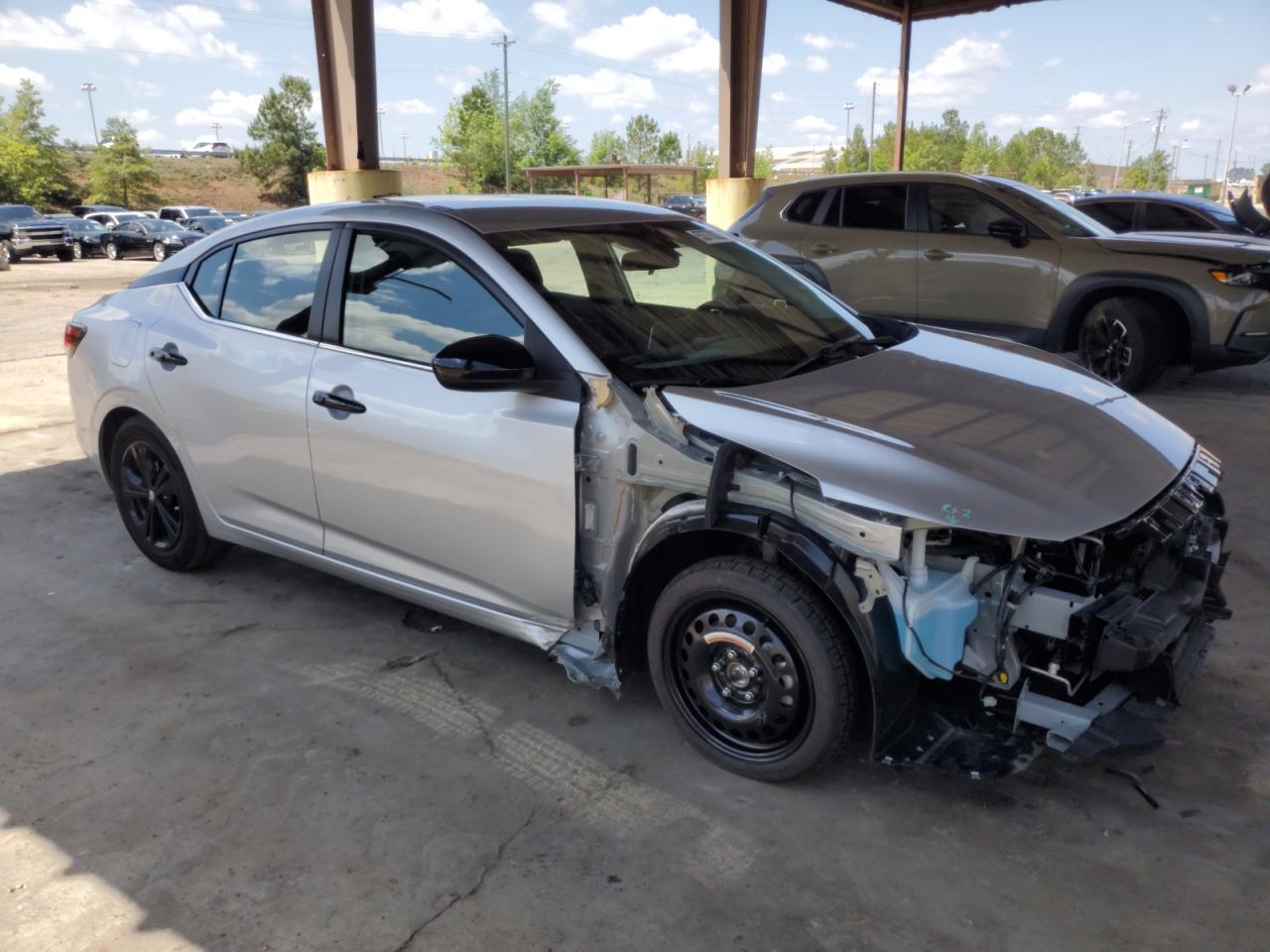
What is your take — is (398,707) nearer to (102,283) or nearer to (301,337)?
(301,337)

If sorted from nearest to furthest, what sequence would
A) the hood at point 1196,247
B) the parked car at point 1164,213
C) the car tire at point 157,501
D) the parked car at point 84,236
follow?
the car tire at point 157,501, the hood at point 1196,247, the parked car at point 1164,213, the parked car at point 84,236

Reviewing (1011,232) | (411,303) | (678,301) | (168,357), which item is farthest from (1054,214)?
(168,357)

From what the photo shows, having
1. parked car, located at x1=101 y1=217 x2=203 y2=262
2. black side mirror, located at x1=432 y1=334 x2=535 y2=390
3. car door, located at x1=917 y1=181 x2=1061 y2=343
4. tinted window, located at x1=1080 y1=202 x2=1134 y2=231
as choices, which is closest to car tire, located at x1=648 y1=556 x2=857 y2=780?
black side mirror, located at x1=432 y1=334 x2=535 y2=390

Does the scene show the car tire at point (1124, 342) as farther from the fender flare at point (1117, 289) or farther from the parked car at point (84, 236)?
the parked car at point (84, 236)

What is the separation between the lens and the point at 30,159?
65562mm

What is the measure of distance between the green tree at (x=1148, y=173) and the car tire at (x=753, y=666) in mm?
114778

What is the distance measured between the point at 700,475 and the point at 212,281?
2.55 m

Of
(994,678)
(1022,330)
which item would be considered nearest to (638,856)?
(994,678)

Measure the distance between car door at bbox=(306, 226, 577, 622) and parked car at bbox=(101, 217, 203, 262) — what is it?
3218cm

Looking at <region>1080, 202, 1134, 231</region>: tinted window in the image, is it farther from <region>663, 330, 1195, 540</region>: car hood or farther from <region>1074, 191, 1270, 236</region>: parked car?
<region>663, 330, 1195, 540</region>: car hood

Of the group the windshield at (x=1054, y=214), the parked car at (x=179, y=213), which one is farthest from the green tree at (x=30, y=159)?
the windshield at (x=1054, y=214)

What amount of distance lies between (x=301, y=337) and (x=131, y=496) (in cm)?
160

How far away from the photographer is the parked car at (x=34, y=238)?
30828 mm

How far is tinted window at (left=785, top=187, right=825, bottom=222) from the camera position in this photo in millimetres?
9484
